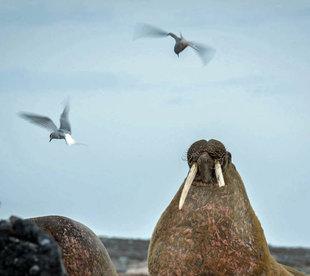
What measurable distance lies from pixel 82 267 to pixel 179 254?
1.06 m

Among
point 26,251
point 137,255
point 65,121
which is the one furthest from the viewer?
point 137,255

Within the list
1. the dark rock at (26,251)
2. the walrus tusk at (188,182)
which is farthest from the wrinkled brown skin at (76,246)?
the dark rock at (26,251)

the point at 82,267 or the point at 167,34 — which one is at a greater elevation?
the point at 167,34

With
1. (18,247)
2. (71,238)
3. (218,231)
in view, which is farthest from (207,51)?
(18,247)

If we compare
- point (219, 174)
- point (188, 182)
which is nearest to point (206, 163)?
point (219, 174)

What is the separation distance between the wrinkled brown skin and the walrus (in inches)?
24.9

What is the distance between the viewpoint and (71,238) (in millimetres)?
6199

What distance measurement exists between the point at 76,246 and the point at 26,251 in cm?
335

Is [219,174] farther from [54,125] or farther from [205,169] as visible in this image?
[54,125]

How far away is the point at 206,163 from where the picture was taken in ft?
21.1

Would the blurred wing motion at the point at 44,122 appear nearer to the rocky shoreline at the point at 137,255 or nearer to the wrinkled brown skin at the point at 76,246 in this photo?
the wrinkled brown skin at the point at 76,246

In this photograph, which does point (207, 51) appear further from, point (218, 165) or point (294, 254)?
point (294, 254)

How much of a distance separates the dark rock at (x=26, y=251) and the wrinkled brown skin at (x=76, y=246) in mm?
3191

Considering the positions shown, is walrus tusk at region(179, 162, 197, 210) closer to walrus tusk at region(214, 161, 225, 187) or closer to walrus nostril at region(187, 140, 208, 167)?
walrus nostril at region(187, 140, 208, 167)
